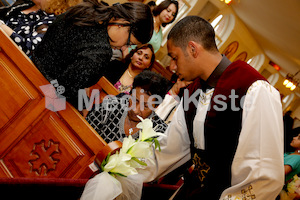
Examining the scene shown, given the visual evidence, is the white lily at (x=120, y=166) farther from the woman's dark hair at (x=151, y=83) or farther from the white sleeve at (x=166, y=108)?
the white sleeve at (x=166, y=108)

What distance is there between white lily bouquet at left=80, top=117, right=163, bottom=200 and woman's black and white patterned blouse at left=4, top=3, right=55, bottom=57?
69.7 inches

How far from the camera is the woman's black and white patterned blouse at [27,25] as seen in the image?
8.19 feet

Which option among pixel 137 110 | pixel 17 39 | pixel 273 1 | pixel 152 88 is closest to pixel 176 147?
pixel 137 110

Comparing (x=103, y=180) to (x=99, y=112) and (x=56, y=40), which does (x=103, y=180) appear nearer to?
(x=56, y=40)

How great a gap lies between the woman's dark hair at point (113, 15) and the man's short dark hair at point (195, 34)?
0.28 meters

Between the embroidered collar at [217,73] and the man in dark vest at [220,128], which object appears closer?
the man in dark vest at [220,128]

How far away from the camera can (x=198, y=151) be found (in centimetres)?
184

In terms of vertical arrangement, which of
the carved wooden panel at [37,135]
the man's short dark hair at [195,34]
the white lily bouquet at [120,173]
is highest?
the man's short dark hair at [195,34]

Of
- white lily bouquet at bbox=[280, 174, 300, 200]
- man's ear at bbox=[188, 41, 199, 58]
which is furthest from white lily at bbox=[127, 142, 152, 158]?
white lily bouquet at bbox=[280, 174, 300, 200]

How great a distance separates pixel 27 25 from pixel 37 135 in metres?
1.54

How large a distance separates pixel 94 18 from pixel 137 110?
1.19m

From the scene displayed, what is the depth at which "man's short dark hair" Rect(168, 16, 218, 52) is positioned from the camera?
1.93 m

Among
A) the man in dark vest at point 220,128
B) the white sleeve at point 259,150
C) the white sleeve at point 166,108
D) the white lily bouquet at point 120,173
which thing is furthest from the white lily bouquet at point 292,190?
the white lily bouquet at point 120,173

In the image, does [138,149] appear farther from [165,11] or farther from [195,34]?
[165,11]
